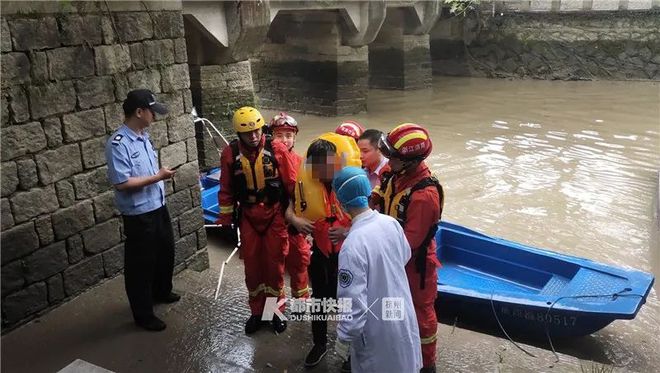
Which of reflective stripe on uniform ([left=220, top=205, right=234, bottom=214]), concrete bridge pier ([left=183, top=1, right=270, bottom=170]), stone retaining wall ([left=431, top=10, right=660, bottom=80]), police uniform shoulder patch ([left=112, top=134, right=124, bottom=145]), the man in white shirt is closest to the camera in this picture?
police uniform shoulder patch ([left=112, top=134, right=124, bottom=145])

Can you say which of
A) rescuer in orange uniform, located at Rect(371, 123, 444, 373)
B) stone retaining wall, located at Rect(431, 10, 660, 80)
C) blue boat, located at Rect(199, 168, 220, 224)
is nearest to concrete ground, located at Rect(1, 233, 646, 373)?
rescuer in orange uniform, located at Rect(371, 123, 444, 373)

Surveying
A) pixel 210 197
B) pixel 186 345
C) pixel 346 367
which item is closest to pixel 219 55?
pixel 210 197

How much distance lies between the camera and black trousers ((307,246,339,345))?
3.54m

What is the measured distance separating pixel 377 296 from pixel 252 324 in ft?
5.67

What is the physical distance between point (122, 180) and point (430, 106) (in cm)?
1346

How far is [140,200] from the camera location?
376 centimetres

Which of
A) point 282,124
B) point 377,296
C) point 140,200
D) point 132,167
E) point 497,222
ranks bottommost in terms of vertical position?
point 497,222

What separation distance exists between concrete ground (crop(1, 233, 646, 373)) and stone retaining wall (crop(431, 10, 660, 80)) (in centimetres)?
1719

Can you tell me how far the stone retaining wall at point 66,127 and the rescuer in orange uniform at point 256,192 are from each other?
1.17 meters

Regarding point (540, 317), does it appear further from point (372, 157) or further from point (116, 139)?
point (116, 139)

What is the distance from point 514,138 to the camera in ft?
41.2

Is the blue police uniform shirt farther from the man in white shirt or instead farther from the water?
the water

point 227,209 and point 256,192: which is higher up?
point 256,192

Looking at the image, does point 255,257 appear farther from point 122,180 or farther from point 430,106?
point 430,106
